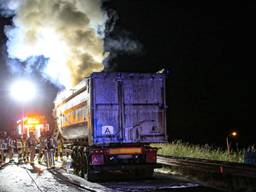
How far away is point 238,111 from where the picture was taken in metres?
59.3

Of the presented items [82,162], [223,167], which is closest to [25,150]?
→ [82,162]

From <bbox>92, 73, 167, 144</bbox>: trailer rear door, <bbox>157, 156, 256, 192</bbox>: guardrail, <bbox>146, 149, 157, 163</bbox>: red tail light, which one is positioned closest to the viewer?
<bbox>157, 156, 256, 192</bbox>: guardrail

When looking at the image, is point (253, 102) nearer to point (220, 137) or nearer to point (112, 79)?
point (220, 137)

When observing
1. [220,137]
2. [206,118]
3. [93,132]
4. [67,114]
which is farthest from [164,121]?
[206,118]

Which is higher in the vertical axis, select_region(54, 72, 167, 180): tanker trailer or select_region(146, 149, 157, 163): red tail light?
select_region(54, 72, 167, 180): tanker trailer

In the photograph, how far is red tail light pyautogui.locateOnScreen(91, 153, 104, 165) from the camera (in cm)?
1417

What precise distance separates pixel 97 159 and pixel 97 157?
6cm

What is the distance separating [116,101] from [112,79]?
655 millimetres

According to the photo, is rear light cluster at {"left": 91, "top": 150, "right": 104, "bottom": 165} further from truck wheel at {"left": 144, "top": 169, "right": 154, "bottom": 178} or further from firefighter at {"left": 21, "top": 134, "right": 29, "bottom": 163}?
firefighter at {"left": 21, "top": 134, "right": 29, "bottom": 163}

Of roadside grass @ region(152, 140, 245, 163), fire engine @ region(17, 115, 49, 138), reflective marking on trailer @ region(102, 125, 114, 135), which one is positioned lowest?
roadside grass @ region(152, 140, 245, 163)

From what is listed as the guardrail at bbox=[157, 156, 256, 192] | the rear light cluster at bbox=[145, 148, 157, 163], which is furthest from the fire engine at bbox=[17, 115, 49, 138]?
the guardrail at bbox=[157, 156, 256, 192]

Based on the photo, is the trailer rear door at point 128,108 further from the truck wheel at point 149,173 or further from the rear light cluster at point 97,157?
the truck wheel at point 149,173

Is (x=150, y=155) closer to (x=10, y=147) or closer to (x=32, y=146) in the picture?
(x=32, y=146)

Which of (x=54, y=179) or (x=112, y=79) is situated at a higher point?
(x=112, y=79)
